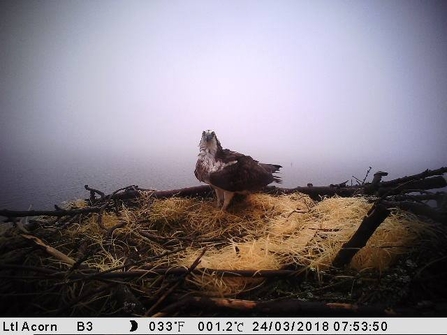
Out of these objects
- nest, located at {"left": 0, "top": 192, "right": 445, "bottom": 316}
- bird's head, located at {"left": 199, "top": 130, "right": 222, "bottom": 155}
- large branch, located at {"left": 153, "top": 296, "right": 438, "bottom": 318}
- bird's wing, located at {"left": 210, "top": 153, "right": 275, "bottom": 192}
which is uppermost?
bird's head, located at {"left": 199, "top": 130, "right": 222, "bottom": 155}

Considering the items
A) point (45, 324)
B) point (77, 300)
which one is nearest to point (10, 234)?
point (45, 324)

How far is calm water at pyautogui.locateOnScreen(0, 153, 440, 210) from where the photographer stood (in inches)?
78.2

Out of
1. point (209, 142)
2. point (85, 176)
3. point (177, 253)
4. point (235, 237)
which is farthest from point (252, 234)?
point (85, 176)

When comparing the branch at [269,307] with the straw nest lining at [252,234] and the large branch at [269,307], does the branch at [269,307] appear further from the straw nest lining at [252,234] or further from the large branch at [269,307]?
the straw nest lining at [252,234]

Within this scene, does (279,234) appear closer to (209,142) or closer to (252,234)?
(252,234)

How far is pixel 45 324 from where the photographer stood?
2.88 ft

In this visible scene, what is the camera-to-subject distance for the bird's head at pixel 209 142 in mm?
2096

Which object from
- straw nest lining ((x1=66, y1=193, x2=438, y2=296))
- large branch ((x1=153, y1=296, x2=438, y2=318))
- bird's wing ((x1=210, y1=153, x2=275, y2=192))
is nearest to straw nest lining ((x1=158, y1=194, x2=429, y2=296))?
straw nest lining ((x1=66, y1=193, x2=438, y2=296))

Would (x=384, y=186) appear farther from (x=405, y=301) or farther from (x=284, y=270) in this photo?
(x=284, y=270)

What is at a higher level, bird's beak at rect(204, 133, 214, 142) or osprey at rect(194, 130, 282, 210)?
bird's beak at rect(204, 133, 214, 142)

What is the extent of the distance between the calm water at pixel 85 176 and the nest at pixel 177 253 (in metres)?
0.58

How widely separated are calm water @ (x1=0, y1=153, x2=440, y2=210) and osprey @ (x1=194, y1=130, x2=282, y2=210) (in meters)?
0.69

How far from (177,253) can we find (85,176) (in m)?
1.79

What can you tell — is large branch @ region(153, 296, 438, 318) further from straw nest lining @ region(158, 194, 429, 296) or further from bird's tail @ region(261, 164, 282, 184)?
bird's tail @ region(261, 164, 282, 184)
